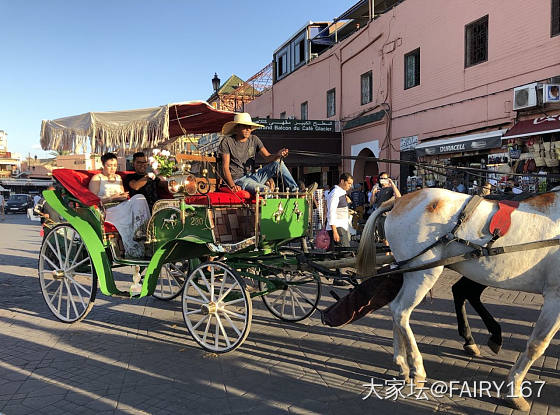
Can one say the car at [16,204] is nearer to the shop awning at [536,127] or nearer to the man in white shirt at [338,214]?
the man in white shirt at [338,214]

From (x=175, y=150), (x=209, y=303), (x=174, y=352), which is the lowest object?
(x=174, y=352)

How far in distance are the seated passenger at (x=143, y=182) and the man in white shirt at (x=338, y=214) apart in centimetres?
308

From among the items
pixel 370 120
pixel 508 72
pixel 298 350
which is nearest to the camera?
pixel 298 350

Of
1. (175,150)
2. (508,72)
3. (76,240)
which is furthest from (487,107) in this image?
(76,240)

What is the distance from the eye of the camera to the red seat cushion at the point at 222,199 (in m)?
4.86

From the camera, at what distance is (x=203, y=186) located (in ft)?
15.9

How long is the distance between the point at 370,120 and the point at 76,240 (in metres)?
13.1

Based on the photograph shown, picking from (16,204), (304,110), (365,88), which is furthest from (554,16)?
(16,204)

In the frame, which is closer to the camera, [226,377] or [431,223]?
[431,223]

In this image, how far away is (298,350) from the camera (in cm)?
458

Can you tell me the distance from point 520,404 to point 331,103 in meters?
18.2

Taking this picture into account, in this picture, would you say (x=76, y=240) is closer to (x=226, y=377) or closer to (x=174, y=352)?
(x=174, y=352)

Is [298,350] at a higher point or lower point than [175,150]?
lower

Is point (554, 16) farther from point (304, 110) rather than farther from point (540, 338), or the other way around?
point (304, 110)
